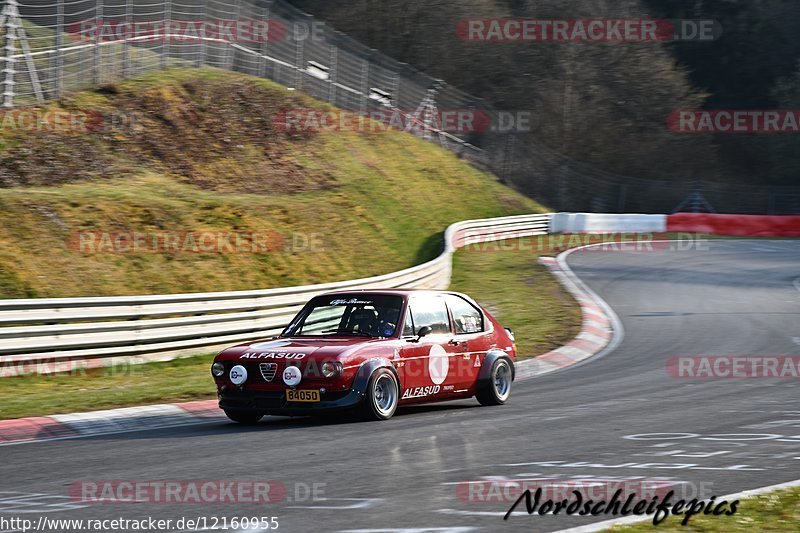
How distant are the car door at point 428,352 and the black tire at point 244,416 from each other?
1.48m

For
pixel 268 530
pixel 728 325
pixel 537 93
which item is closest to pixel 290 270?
pixel 728 325

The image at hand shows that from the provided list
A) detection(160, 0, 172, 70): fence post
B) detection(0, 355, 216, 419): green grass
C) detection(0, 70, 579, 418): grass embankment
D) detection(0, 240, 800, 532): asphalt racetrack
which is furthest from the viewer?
detection(160, 0, 172, 70): fence post

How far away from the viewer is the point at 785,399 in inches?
482

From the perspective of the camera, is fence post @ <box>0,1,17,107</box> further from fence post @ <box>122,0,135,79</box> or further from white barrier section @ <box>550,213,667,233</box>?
white barrier section @ <box>550,213,667,233</box>

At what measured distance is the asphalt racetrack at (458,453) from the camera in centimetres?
611

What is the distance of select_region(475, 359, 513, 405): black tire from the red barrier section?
3325cm

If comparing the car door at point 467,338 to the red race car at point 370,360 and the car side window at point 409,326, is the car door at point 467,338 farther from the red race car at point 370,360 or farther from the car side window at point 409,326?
the car side window at point 409,326

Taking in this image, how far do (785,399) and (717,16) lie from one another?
6047 cm

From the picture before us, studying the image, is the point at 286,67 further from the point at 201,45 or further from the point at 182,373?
the point at 182,373

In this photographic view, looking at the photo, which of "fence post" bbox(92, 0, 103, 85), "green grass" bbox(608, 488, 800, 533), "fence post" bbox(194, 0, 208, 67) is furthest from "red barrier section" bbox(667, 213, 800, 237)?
"green grass" bbox(608, 488, 800, 533)

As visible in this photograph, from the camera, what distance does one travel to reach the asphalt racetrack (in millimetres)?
6109

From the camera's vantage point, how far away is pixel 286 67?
128 feet

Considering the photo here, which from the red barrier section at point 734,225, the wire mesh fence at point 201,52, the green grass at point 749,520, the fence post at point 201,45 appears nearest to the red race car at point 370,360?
the green grass at point 749,520

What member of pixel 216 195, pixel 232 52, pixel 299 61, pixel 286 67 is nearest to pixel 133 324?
pixel 216 195
